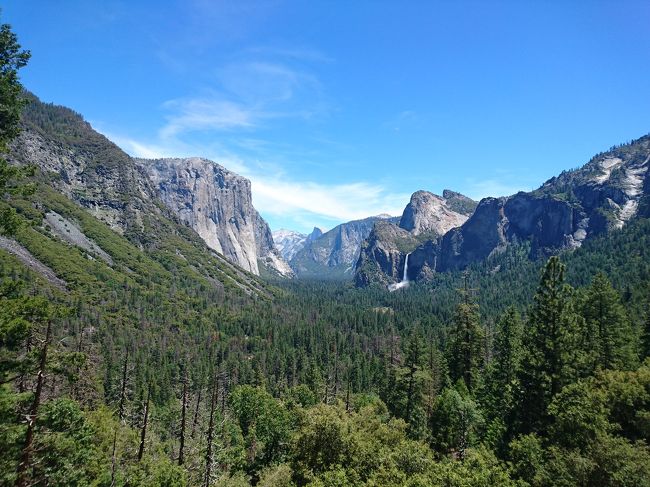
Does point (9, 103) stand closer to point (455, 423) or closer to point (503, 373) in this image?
point (455, 423)

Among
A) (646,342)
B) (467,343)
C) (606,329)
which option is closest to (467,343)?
(467,343)

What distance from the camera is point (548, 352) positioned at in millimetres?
36469

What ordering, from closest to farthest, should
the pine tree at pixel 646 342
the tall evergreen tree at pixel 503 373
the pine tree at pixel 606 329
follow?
the pine tree at pixel 606 329 → the tall evergreen tree at pixel 503 373 → the pine tree at pixel 646 342

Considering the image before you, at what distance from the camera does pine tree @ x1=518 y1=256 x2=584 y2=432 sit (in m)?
35.5

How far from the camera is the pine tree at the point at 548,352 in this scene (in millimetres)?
35500

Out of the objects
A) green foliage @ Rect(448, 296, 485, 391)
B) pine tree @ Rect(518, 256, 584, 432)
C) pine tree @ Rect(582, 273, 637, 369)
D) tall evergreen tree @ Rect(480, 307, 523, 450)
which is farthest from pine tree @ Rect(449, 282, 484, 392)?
pine tree @ Rect(518, 256, 584, 432)

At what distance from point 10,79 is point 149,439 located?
4594 centimetres

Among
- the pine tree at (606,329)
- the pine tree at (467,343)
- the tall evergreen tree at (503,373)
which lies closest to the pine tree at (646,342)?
the pine tree at (606,329)

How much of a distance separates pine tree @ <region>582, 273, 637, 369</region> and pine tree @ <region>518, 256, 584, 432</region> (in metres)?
7.25

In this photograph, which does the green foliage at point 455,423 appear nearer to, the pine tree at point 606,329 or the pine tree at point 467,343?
the pine tree at point 467,343

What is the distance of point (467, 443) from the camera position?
4288cm

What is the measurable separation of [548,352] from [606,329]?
45.4 ft

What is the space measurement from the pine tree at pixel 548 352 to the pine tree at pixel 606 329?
7252mm

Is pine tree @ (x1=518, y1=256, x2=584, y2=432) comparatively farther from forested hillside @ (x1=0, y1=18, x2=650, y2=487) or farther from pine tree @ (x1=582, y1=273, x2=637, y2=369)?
pine tree @ (x1=582, y1=273, x2=637, y2=369)
